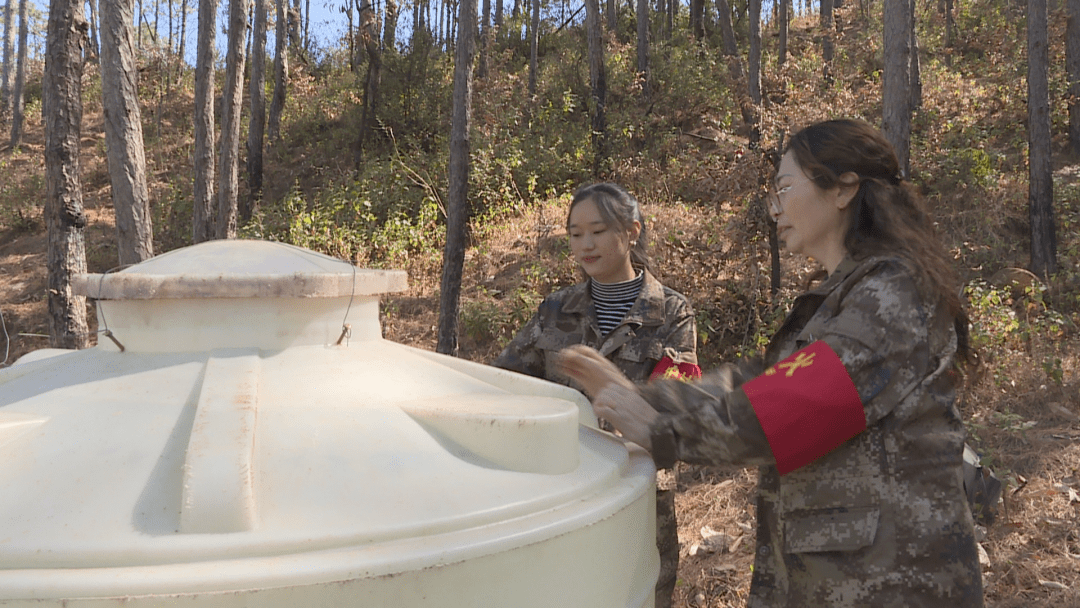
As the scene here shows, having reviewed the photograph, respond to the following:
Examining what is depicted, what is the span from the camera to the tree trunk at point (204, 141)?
33.6 feet

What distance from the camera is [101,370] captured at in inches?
68.2

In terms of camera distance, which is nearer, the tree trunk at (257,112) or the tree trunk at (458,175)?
the tree trunk at (458,175)

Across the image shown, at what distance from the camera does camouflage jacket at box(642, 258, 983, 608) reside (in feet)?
4.95

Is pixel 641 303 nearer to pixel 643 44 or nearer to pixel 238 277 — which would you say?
pixel 238 277

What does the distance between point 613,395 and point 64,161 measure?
5858 mm

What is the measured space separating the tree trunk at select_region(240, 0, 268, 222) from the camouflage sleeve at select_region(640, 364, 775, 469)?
13.8m

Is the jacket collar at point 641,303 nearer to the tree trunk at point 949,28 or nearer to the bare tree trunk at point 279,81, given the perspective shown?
the bare tree trunk at point 279,81

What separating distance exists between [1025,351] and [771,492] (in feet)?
20.8

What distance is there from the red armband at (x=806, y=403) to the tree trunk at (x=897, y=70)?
5.51 m

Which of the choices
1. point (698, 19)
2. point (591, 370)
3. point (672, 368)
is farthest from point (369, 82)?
point (591, 370)

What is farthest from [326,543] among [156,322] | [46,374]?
[46,374]

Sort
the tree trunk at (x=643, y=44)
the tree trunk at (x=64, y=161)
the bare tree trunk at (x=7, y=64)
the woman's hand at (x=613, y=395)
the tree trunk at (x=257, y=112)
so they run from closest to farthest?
1. the woman's hand at (x=613, y=395)
2. the tree trunk at (x=64, y=161)
3. the tree trunk at (x=257, y=112)
4. the tree trunk at (x=643, y=44)
5. the bare tree trunk at (x=7, y=64)

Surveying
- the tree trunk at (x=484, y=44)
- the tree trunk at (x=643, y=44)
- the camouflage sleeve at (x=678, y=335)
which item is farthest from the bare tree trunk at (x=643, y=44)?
the camouflage sleeve at (x=678, y=335)

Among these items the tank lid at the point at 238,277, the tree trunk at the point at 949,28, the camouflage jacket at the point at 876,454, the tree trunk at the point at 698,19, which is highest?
the tree trunk at the point at 698,19
